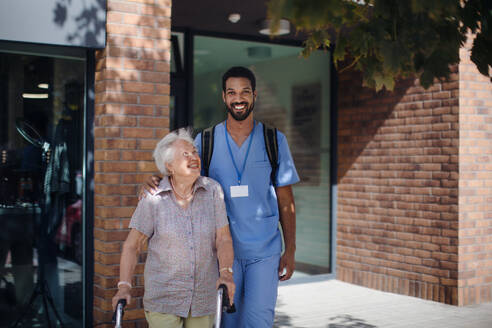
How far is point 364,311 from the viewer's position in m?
6.59

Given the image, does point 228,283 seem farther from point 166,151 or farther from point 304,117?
point 304,117

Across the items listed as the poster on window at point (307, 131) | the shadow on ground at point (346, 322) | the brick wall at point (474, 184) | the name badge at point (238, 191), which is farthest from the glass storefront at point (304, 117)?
the name badge at point (238, 191)

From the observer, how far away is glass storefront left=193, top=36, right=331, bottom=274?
26.3 ft

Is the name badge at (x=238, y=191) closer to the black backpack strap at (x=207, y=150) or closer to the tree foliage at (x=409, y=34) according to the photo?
the black backpack strap at (x=207, y=150)

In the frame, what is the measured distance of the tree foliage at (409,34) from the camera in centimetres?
244

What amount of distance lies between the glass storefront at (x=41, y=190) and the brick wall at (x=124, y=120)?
0.37m

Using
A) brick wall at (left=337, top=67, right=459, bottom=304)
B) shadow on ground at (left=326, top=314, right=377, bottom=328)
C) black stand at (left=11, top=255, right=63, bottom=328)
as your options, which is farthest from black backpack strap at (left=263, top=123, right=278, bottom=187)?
brick wall at (left=337, top=67, right=459, bottom=304)

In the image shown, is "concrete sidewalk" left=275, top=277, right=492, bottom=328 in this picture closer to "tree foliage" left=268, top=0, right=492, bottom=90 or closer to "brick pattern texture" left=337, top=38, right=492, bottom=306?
"brick pattern texture" left=337, top=38, right=492, bottom=306

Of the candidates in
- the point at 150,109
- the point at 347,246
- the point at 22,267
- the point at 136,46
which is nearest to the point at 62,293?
the point at 22,267

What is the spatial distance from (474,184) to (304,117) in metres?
2.54

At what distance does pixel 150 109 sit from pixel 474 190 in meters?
4.01

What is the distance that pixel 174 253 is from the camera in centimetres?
314

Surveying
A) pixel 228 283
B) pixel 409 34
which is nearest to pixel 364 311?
pixel 228 283

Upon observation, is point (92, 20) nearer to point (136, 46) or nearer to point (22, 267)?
point (136, 46)
